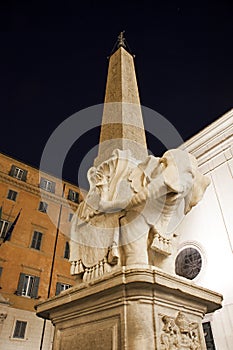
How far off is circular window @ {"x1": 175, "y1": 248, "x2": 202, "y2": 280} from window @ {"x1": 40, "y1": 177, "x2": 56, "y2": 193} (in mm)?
11067

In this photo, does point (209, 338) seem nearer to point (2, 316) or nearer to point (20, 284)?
point (2, 316)

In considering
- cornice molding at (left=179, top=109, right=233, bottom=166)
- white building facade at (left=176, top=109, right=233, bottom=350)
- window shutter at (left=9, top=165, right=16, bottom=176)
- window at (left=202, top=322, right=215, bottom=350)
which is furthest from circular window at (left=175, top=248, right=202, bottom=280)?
window shutter at (left=9, top=165, right=16, bottom=176)

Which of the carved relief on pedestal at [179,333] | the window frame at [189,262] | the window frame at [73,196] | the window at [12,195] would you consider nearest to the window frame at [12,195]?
the window at [12,195]

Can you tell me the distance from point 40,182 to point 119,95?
15047 millimetres

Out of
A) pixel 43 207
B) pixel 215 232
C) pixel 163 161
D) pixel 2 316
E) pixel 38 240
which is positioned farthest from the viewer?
pixel 43 207

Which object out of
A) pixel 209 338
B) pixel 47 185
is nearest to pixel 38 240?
pixel 47 185

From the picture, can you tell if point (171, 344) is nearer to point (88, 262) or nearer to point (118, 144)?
point (88, 262)

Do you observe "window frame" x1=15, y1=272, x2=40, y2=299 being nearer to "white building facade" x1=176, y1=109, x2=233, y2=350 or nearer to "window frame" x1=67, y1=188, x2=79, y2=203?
"window frame" x1=67, y1=188, x2=79, y2=203

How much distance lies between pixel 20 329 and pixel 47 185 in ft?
28.4

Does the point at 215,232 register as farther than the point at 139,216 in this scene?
Yes

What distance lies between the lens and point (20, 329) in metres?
12.9

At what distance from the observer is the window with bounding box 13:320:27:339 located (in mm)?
12712

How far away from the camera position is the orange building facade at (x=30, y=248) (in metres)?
13.1

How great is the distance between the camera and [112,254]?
2.42 metres
